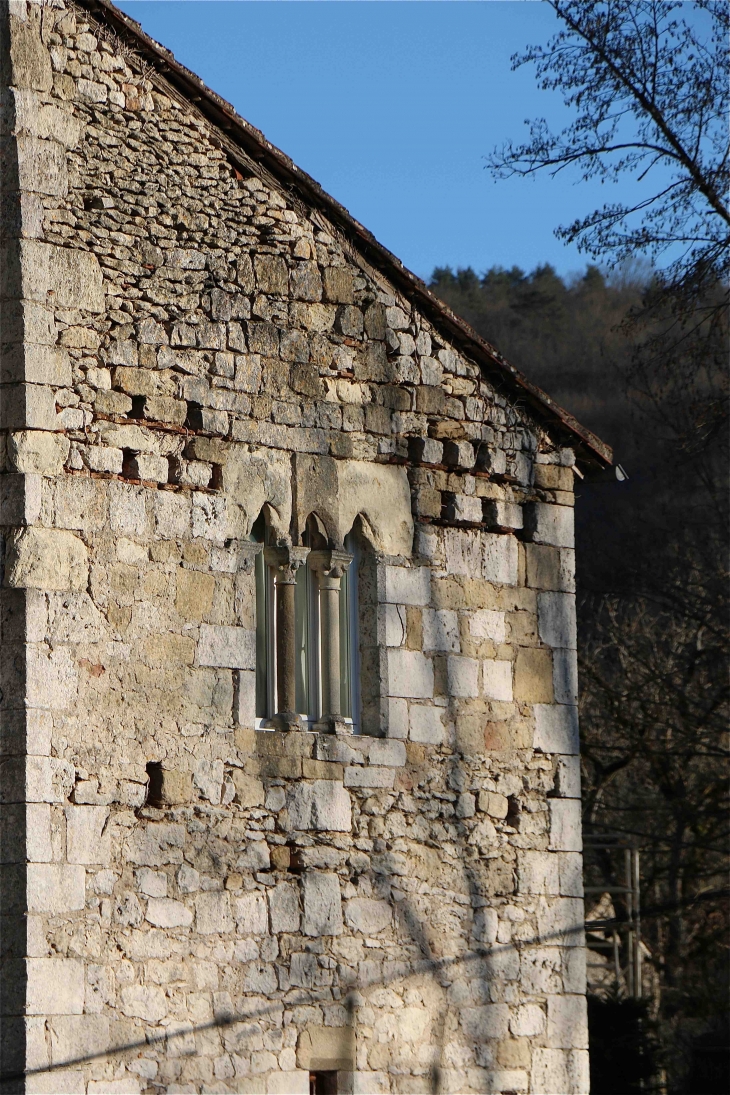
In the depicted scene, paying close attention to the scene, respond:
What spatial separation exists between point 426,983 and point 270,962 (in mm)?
989

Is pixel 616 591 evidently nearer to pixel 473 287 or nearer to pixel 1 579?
pixel 1 579

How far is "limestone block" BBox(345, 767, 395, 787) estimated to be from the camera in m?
8.01

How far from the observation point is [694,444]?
517 inches

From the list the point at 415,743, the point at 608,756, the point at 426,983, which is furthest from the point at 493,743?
the point at 608,756

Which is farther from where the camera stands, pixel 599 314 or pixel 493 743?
Answer: pixel 599 314

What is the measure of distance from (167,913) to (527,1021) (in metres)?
2.36

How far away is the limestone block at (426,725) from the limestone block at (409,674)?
0.21 ft

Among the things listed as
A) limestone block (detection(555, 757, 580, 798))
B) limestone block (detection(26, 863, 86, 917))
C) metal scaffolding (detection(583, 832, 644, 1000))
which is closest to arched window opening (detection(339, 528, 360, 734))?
limestone block (detection(555, 757, 580, 798))

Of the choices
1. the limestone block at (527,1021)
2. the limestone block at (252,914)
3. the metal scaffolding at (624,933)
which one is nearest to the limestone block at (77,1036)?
the limestone block at (252,914)

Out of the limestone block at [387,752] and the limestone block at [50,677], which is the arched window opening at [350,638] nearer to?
the limestone block at [387,752]

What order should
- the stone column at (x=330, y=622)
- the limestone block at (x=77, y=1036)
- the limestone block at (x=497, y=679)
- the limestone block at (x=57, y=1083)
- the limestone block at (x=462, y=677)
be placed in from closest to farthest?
the limestone block at (x=57, y=1083)
the limestone block at (x=77, y=1036)
the stone column at (x=330, y=622)
the limestone block at (x=462, y=677)
the limestone block at (x=497, y=679)

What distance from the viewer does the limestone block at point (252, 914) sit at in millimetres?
7465

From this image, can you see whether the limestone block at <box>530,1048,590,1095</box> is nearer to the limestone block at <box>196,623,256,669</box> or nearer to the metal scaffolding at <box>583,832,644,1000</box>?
the limestone block at <box>196,623,256,669</box>

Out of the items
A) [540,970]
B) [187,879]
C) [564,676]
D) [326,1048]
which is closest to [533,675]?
[564,676]
